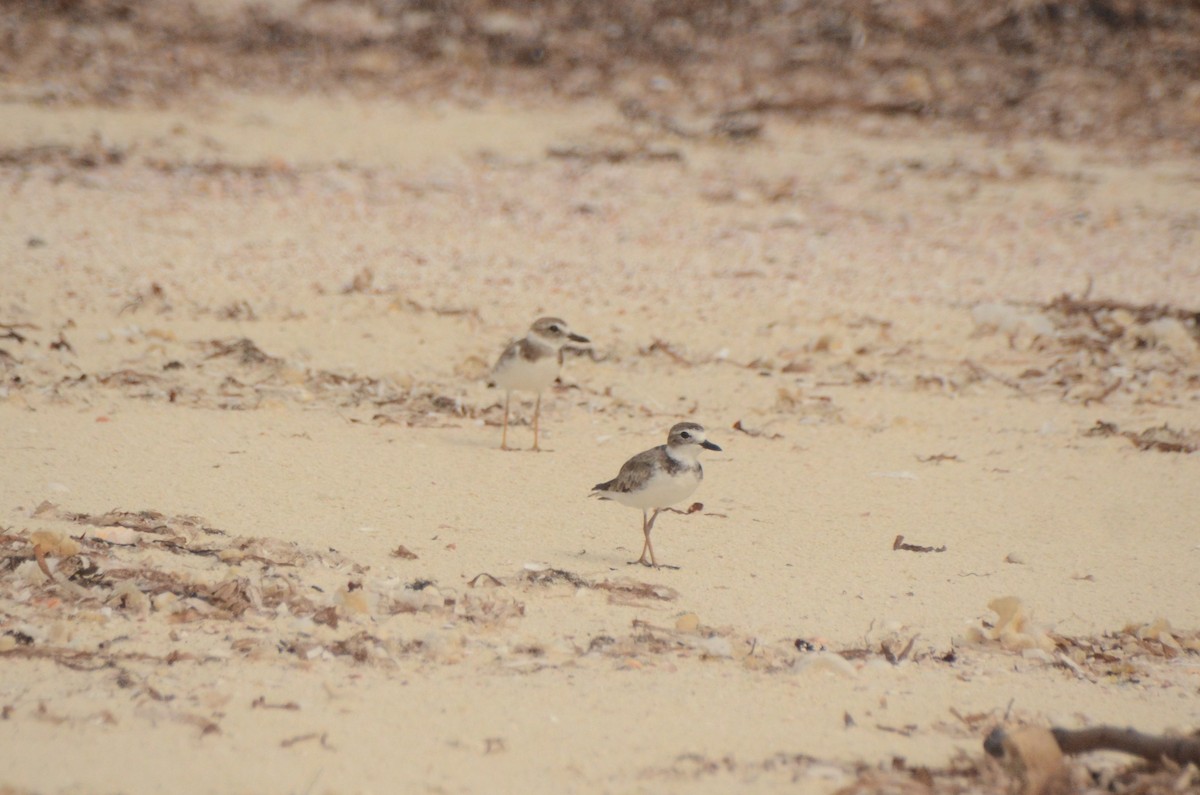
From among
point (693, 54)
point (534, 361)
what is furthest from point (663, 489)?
point (693, 54)

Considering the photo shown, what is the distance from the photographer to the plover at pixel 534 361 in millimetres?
7445

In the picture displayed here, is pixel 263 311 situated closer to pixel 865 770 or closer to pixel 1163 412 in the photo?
pixel 1163 412

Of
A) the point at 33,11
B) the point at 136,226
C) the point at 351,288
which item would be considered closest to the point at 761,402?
the point at 351,288

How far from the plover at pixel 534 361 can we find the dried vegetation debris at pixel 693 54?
825 cm

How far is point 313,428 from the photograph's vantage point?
735 cm

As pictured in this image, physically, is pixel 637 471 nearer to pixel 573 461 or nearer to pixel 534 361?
pixel 573 461

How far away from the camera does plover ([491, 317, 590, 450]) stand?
24.4ft

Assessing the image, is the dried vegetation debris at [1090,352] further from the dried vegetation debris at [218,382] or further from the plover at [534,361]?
the dried vegetation debris at [218,382]

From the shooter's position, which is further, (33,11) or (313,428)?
(33,11)

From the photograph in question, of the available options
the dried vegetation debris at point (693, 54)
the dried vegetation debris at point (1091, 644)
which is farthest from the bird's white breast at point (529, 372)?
the dried vegetation debris at point (693, 54)

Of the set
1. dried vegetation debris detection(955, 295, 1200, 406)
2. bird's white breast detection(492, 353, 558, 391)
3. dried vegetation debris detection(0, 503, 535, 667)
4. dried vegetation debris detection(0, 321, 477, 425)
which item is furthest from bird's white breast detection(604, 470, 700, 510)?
dried vegetation debris detection(955, 295, 1200, 406)

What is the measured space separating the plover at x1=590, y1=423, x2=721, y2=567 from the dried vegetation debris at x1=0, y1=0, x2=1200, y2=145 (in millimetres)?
10074

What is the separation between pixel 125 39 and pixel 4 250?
288 inches

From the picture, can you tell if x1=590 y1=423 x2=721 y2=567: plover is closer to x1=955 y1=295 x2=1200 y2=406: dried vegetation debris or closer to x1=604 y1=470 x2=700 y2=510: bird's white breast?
x1=604 y1=470 x2=700 y2=510: bird's white breast
